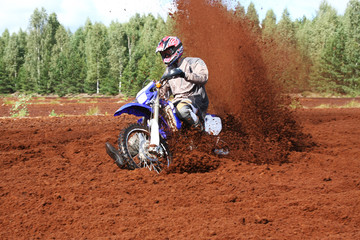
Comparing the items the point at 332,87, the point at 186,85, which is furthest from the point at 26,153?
the point at 332,87

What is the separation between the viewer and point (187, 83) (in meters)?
6.45

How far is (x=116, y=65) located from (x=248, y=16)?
55.3m

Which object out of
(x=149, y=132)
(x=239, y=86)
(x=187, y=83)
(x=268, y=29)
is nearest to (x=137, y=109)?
(x=149, y=132)

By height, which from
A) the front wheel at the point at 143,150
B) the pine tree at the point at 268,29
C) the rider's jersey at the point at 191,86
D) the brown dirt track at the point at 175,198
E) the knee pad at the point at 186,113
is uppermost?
the pine tree at the point at 268,29

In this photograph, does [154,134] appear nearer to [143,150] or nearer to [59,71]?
[143,150]

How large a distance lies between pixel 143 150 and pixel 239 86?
3.40 metres

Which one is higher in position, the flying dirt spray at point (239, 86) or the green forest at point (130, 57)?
Result: the green forest at point (130, 57)

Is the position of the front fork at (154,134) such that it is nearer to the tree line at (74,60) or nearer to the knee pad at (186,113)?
the knee pad at (186,113)

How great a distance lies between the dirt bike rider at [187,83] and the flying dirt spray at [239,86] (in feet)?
2.92

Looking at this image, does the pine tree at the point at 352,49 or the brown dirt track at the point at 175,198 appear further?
the pine tree at the point at 352,49

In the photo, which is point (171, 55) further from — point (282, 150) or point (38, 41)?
point (38, 41)

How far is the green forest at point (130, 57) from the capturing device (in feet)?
166

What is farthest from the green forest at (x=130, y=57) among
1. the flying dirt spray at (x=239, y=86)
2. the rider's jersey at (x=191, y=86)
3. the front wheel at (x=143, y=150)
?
the front wheel at (x=143, y=150)

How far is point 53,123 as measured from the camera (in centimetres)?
1072
